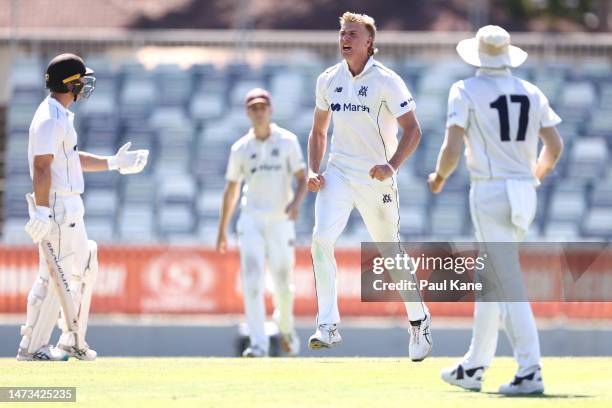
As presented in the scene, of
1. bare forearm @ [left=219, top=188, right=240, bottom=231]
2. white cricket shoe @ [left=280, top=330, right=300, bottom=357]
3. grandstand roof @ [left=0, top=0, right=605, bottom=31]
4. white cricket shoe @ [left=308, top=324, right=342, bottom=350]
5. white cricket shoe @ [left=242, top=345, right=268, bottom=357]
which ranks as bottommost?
white cricket shoe @ [left=308, top=324, right=342, bottom=350]

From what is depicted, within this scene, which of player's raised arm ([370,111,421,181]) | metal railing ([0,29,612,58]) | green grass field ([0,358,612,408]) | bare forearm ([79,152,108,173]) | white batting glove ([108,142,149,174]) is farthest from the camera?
metal railing ([0,29,612,58])

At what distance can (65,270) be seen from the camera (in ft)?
38.8

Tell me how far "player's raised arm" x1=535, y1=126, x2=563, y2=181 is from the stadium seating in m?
11.3

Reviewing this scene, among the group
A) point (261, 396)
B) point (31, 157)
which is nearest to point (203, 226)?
point (31, 157)

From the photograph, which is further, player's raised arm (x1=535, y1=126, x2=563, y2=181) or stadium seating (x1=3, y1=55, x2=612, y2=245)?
stadium seating (x1=3, y1=55, x2=612, y2=245)

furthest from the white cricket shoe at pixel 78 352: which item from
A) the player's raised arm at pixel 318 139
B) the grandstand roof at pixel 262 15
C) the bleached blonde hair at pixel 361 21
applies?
the grandstand roof at pixel 262 15

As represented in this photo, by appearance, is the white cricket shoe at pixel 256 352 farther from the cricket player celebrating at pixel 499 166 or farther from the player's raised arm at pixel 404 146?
the cricket player celebrating at pixel 499 166

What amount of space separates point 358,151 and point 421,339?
4.84 ft

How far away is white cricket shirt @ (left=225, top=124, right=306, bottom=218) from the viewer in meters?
15.2

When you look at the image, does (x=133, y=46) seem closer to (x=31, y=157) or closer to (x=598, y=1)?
(x=598, y=1)

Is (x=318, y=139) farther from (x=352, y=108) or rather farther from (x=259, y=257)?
(x=259, y=257)

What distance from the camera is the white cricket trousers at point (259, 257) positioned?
15.1 m

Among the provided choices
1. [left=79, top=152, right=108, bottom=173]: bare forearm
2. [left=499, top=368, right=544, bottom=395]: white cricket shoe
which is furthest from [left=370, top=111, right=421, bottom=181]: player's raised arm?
[left=79, top=152, right=108, bottom=173]: bare forearm

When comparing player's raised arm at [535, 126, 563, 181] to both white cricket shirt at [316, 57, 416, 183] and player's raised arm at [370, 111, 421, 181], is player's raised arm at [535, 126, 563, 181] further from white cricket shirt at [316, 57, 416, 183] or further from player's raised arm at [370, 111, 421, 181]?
white cricket shirt at [316, 57, 416, 183]
